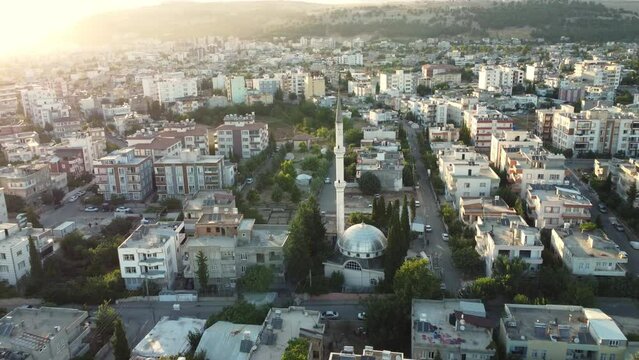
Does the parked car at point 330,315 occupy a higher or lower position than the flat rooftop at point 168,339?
lower

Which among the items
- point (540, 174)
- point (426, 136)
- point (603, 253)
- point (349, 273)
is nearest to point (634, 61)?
point (426, 136)

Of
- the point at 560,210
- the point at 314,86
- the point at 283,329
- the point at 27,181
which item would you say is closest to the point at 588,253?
the point at 560,210

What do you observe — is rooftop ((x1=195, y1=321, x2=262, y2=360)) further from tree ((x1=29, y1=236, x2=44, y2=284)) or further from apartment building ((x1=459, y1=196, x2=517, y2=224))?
apartment building ((x1=459, y1=196, x2=517, y2=224))

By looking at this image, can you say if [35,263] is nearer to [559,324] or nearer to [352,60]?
[559,324]

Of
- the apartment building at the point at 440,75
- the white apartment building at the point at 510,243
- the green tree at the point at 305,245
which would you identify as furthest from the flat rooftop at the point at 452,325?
the apartment building at the point at 440,75

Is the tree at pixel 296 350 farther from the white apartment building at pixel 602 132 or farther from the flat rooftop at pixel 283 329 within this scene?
the white apartment building at pixel 602 132

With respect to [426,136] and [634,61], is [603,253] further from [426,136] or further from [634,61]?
[634,61]

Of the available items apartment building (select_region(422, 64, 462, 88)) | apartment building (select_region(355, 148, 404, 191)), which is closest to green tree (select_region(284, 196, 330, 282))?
apartment building (select_region(355, 148, 404, 191))
